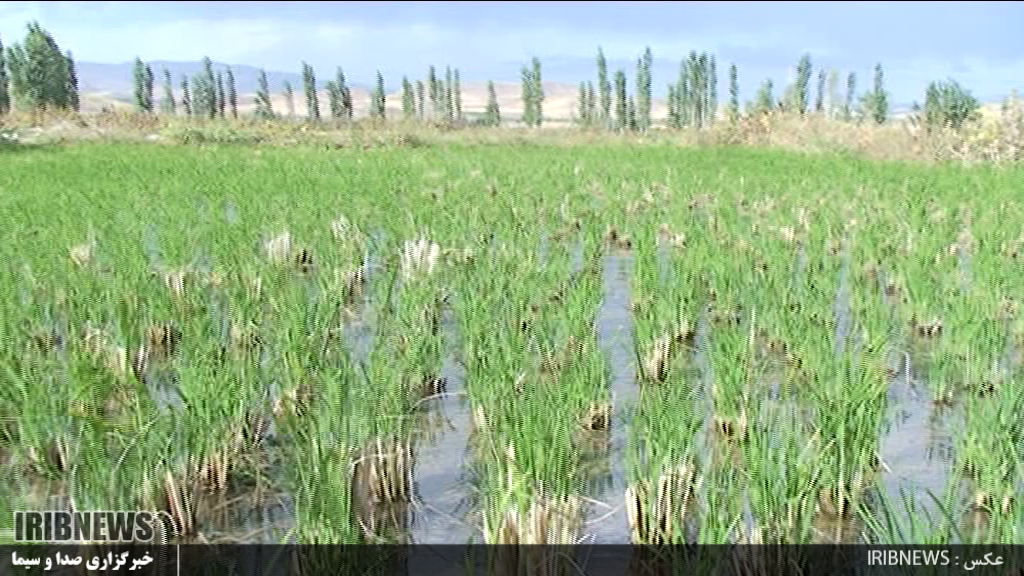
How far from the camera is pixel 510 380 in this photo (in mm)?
3119

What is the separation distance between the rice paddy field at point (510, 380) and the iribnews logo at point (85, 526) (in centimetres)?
4

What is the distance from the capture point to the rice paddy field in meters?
2.46

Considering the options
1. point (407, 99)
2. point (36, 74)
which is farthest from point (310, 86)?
point (36, 74)

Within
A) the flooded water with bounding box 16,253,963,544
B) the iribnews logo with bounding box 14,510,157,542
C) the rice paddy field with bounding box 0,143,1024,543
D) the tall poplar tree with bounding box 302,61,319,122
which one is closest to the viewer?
the iribnews logo with bounding box 14,510,157,542

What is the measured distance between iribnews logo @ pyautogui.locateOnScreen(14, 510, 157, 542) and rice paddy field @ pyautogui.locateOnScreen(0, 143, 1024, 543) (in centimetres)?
4

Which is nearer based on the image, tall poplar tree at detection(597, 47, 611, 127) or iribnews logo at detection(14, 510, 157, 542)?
iribnews logo at detection(14, 510, 157, 542)

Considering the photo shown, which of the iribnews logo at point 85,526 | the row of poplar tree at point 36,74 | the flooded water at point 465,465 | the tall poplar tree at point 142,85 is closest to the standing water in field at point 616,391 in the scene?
the flooded water at point 465,465

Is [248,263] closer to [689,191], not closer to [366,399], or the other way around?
[366,399]

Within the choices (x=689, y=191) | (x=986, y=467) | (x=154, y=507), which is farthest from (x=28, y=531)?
(x=689, y=191)

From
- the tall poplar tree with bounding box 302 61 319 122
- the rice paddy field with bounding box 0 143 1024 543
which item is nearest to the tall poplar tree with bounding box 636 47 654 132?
the tall poplar tree with bounding box 302 61 319 122

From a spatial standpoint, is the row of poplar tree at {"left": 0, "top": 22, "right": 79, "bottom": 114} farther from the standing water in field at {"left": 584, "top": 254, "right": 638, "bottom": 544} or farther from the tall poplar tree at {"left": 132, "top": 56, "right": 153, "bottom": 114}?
the standing water in field at {"left": 584, "top": 254, "right": 638, "bottom": 544}

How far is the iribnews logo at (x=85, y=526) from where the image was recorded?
220cm

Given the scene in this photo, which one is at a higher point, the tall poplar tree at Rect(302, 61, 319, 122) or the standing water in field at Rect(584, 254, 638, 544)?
the tall poplar tree at Rect(302, 61, 319, 122)

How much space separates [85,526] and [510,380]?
54.6 inches
